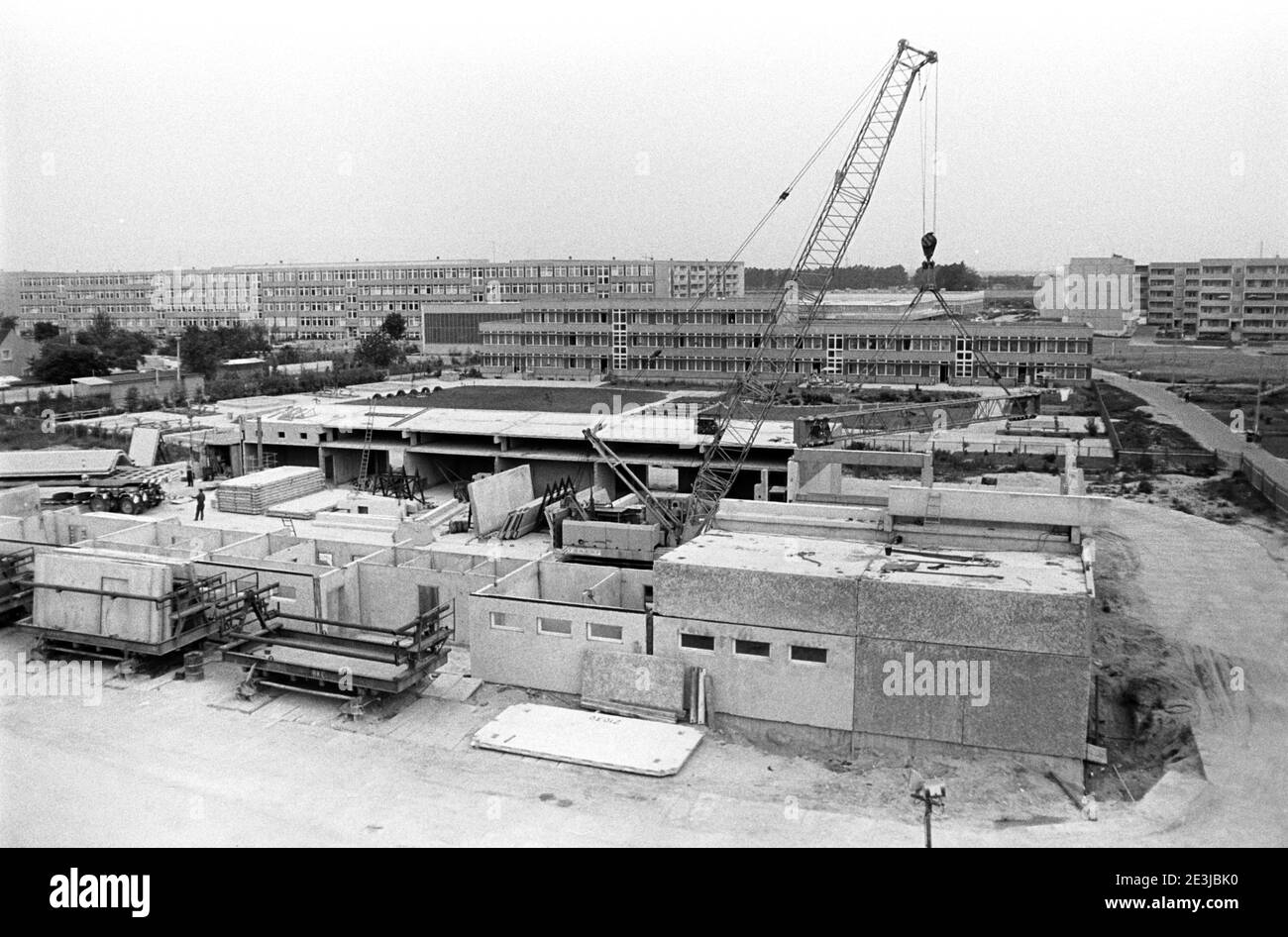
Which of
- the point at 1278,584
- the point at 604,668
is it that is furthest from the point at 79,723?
the point at 1278,584

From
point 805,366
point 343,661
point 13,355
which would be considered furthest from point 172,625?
point 13,355

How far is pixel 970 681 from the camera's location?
13.0m

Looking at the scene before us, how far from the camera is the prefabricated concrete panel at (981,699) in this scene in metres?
12.8

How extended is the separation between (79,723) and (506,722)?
220 inches

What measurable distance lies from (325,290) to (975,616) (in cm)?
8680

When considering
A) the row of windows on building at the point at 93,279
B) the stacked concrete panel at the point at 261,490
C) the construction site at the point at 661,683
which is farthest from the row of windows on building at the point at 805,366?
the row of windows on building at the point at 93,279

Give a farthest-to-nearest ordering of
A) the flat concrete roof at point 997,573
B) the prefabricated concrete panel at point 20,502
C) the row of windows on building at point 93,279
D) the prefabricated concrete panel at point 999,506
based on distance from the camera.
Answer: the row of windows on building at point 93,279 < the prefabricated concrete panel at point 20,502 < the prefabricated concrete panel at point 999,506 < the flat concrete roof at point 997,573

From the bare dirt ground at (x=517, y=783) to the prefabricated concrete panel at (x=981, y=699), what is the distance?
0.37 metres

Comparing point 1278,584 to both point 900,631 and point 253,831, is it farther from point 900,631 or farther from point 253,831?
point 253,831

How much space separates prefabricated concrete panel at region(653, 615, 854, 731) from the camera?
44.2 feet

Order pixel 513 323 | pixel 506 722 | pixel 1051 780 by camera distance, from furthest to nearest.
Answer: pixel 513 323 < pixel 506 722 < pixel 1051 780

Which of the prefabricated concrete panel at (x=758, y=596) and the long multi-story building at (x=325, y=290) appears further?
the long multi-story building at (x=325, y=290)

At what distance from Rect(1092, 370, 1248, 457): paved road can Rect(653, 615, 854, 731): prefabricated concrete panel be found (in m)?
26.1

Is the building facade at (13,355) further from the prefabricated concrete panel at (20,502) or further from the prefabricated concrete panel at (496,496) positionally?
the prefabricated concrete panel at (496,496)
